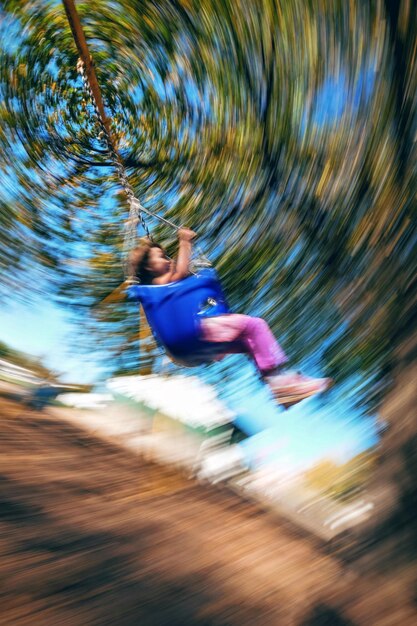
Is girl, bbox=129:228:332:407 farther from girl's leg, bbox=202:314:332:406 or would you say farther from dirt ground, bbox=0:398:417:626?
dirt ground, bbox=0:398:417:626

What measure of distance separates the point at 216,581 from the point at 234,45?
2.39m

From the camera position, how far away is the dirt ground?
641 millimetres

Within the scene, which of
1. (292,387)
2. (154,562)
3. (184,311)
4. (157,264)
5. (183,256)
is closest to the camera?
(154,562)

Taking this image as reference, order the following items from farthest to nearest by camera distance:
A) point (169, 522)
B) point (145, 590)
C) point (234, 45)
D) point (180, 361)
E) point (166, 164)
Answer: point (166, 164), point (234, 45), point (180, 361), point (169, 522), point (145, 590)

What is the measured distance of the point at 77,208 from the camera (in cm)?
352

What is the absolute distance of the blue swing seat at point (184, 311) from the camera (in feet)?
5.89

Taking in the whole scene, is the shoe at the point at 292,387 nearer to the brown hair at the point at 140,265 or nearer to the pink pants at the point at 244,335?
the pink pants at the point at 244,335

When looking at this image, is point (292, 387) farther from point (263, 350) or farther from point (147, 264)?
point (147, 264)

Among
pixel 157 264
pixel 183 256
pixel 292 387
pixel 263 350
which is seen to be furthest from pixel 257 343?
pixel 157 264

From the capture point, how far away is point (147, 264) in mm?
2064

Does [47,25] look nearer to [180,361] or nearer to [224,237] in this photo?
[224,237]

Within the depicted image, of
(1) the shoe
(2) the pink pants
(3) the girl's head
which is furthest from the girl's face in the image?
(1) the shoe

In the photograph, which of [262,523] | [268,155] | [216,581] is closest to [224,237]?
[268,155]

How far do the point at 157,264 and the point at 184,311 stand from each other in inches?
13.3
